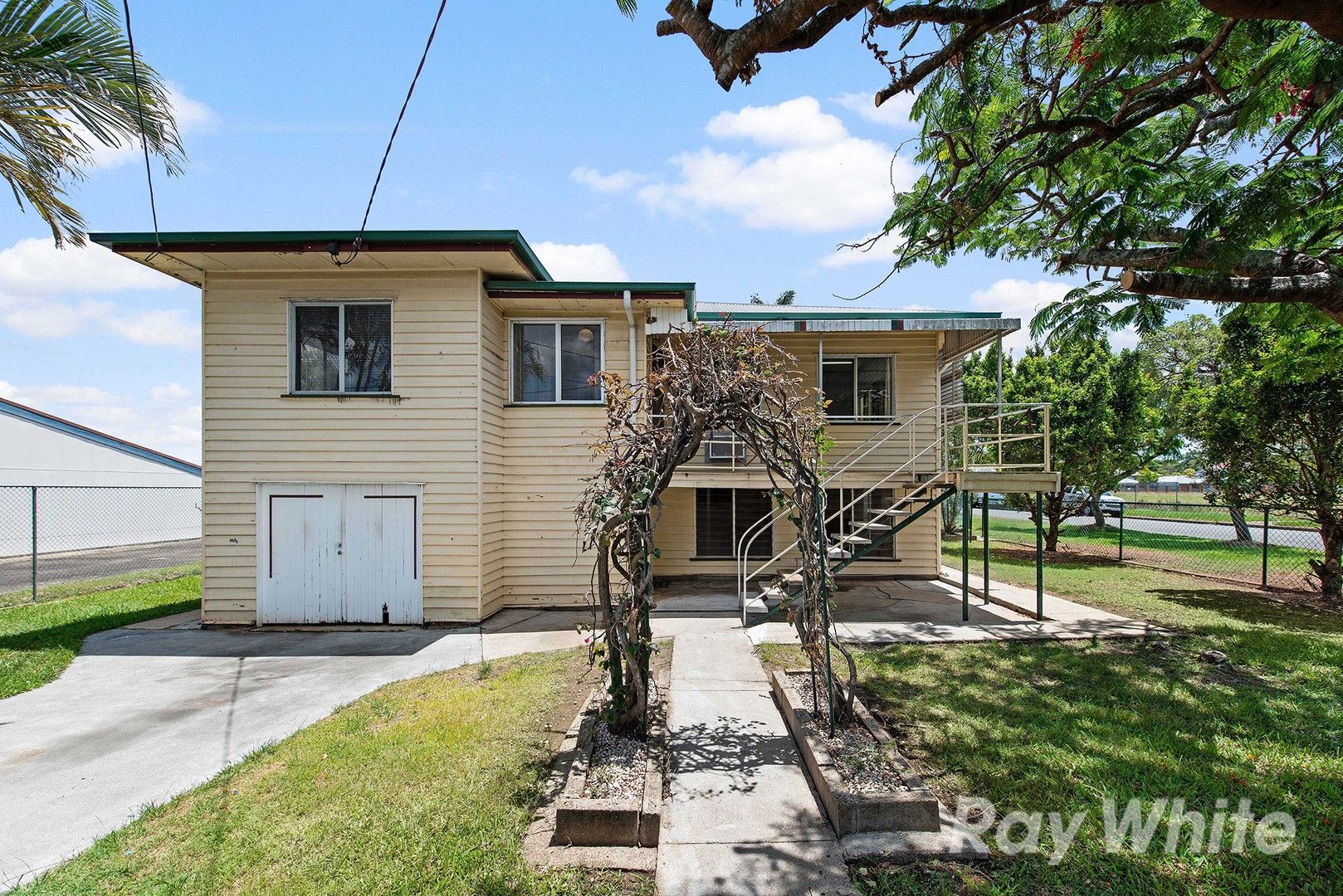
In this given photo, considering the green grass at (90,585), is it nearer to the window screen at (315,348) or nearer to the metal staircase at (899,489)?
the window screen at (315,348)

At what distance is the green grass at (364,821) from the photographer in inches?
118

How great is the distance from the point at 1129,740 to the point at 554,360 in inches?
312

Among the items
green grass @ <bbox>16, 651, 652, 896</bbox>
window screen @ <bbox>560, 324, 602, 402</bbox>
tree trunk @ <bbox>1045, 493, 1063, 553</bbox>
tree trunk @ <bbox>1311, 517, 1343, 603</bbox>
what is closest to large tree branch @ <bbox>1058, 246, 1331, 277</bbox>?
green grass @ <bbox>16, 651, 652, 896</bbox>

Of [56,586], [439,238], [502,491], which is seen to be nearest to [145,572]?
[56,586]

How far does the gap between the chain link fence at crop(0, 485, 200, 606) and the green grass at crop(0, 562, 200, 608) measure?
15mm

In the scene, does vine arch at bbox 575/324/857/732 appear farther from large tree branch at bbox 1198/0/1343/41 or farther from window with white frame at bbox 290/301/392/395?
window with white frame at bbox 290/301/392/395

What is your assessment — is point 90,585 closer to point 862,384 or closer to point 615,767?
point 615,767

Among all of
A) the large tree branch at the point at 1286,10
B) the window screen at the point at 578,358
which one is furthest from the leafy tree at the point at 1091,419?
the large tree branch at the point at 1286,10

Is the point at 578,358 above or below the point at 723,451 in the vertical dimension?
above

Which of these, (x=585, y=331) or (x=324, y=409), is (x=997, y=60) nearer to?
(x=585, y=331)

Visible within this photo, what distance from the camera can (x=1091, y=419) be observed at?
16.2 meters

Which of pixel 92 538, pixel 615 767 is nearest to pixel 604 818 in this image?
pixel 615 767

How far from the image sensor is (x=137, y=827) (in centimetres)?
357

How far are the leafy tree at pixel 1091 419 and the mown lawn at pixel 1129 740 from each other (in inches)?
343
